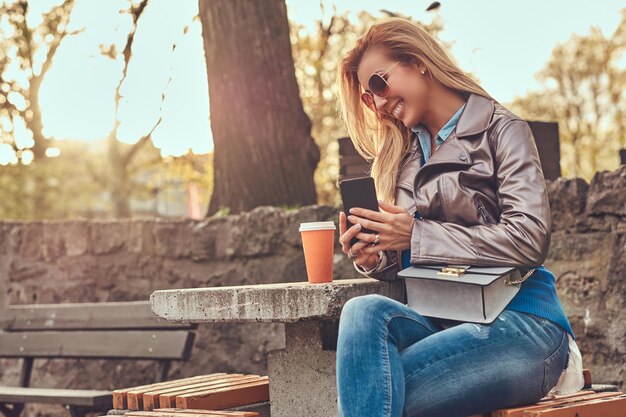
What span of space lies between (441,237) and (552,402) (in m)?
0.56

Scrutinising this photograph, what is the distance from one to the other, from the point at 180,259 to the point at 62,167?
1801 cm

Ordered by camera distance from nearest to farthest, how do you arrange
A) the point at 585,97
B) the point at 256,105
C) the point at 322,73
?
the point at 256,105
the point at 322,73
the point at 585,97

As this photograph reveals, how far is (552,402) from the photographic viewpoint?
9.45ft

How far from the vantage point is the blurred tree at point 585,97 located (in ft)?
89.5

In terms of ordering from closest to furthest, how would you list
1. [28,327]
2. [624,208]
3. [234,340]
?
[624,208]
[234,340]
[28,327]

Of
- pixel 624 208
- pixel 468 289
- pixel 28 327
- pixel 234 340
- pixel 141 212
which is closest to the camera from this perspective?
pixel 468 289

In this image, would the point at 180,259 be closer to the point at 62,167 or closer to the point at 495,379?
the point at 495,379

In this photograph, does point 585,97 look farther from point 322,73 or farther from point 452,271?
point 452,271

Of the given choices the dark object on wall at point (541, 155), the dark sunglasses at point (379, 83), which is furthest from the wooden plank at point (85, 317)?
the dark sunglasses at point (379, 83)

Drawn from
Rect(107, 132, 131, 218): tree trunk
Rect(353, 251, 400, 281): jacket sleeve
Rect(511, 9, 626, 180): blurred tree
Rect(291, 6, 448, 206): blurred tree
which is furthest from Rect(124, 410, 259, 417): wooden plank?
Rect(511, 9, 626, 180): blurred tree

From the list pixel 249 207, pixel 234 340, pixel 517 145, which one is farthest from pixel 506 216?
pixel 249 207

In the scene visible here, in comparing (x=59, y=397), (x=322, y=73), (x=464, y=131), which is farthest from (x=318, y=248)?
(x=322, y=73)

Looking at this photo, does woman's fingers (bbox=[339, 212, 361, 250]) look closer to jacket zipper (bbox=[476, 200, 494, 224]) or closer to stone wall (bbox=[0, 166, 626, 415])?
jacket zipper (bbox=[476, 200, 494, 224])

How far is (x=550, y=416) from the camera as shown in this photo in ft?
8.93
